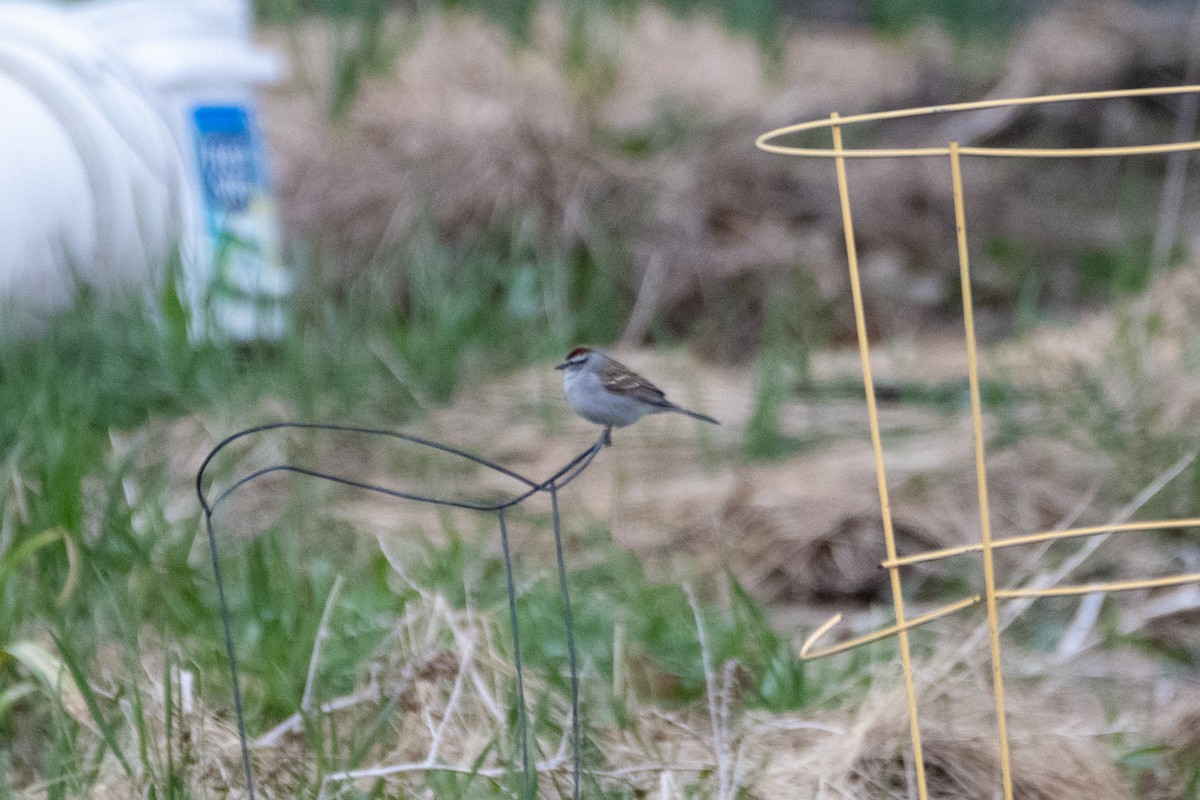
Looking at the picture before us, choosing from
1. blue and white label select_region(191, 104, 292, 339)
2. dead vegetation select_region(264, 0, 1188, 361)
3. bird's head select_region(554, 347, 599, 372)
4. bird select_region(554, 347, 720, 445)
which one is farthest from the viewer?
dead vegetation select_region(264, 0, 1188, 361)

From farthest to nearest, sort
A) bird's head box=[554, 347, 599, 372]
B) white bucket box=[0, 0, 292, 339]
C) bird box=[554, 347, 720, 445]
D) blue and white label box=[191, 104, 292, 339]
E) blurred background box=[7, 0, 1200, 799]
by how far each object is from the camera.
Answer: blue and white label box=[191, 104, 292, 339], white bucket box=[0, 0, 292, 339], blurred background box=[7, 0, 1200, 799], bird's head box=[554, 347, 599, 372], bird box=[554, 347, 720, 445]

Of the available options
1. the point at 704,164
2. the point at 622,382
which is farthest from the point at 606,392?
the point at 704,164

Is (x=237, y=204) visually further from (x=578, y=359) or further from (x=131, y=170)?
(x=578, y=359)

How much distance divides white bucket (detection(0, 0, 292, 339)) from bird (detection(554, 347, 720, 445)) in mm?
2086

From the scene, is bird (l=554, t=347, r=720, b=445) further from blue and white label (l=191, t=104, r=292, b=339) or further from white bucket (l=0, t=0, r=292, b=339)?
blue and white label (l=191, t=104, r=292, b=339)

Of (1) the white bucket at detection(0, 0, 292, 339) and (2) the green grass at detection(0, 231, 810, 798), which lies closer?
(2) the green grass at detection(0, 231, 810, 798)

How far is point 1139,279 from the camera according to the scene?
4969 millimetres

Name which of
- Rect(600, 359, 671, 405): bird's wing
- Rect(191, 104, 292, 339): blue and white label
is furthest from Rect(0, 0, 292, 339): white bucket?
Rect(600, 359, 671, 405): bird's wing

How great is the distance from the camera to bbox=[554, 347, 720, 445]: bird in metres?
1.94

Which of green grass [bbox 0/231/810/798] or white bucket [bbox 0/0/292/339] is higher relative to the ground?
white bucket [bbox 0/0/292/339]

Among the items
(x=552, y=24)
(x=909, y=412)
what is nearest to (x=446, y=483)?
(x=909, y=412)

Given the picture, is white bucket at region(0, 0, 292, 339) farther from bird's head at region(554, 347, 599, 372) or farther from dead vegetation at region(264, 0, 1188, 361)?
bird's head at region(554, 347, 599, 372)

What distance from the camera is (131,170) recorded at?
4355mm

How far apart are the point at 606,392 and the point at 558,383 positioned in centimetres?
208
